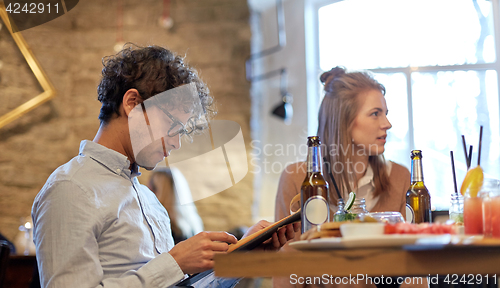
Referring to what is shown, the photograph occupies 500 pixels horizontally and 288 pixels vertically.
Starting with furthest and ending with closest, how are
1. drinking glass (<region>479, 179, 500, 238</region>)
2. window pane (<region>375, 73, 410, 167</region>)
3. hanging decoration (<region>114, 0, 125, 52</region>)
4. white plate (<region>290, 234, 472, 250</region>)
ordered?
hanging decoration (<region>114, 0, 125, 52</region>)
window pane (<region>375, 73, 410, 167</region>)
drinking glass (<region>479, 179, 500, 238</region>)
white plate (<region>290, 234, 472, 250</region>)

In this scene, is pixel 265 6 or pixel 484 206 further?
pixel 265 6

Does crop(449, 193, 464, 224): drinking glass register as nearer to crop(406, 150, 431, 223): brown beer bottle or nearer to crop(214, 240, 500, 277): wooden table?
crop(406, 150, 431, 223): brown beer bottle

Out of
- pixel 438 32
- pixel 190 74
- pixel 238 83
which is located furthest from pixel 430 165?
pixel 190 74

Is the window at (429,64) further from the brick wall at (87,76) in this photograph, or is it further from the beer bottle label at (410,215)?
the beer bottle label at (410,215)

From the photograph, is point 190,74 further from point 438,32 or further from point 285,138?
point 438,32

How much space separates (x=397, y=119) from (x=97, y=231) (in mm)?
2438

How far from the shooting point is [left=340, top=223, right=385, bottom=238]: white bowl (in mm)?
594

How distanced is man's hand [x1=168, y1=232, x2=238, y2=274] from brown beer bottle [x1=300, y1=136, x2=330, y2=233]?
16 cm

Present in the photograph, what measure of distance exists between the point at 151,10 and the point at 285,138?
4.32 feet

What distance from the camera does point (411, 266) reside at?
1.75 feet

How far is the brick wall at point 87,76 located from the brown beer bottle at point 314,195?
2.00m

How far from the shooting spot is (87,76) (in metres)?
3.04

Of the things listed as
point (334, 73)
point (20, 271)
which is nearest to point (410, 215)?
point (334, 73)

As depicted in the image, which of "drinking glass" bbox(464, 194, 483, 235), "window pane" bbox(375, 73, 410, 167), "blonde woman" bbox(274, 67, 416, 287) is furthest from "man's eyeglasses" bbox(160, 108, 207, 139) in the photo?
"window pane" bbox(375, 73, 410, 167)
